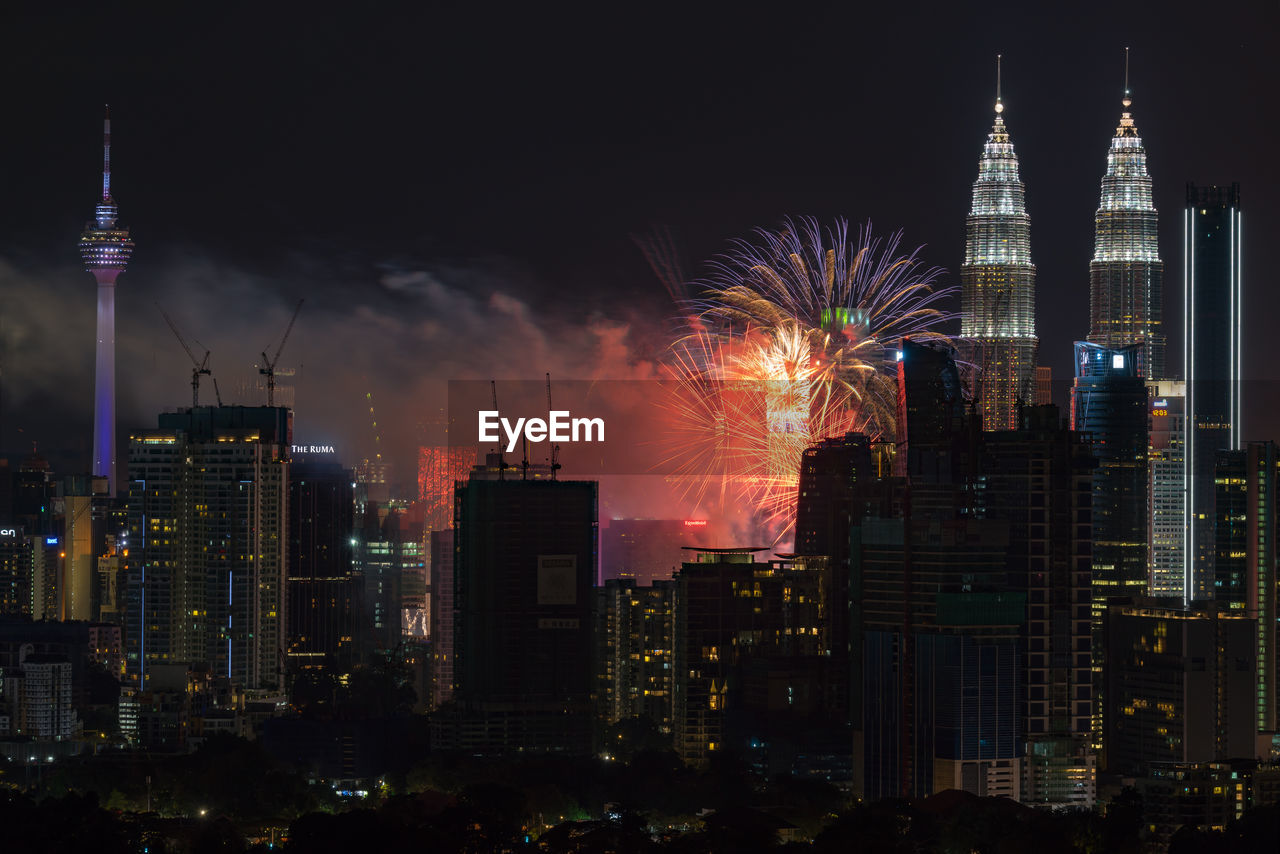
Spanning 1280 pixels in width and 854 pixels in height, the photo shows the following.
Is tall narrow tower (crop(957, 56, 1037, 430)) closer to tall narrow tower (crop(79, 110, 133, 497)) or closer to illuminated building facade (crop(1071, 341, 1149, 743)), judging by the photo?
illuminated building facade (crop(1071, 341, 1149, 743))

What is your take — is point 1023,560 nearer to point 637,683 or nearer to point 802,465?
point 802,465

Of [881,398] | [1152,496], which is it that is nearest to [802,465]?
[881,398]


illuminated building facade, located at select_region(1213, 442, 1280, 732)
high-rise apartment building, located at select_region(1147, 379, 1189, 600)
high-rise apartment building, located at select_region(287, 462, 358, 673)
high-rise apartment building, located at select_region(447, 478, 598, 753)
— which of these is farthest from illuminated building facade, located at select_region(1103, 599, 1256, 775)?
high-rise apartment building, located at select_region(287, 462, 358, 673)

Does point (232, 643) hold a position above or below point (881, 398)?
below

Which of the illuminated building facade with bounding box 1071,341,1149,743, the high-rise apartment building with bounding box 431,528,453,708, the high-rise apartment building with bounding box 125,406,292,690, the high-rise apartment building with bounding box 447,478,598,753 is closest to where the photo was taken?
the illuminated building facade with bounding box 1071,341,1149,743

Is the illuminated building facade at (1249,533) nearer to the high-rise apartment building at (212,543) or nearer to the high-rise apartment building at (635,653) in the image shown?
the high-rise apartment building at (635,653)
